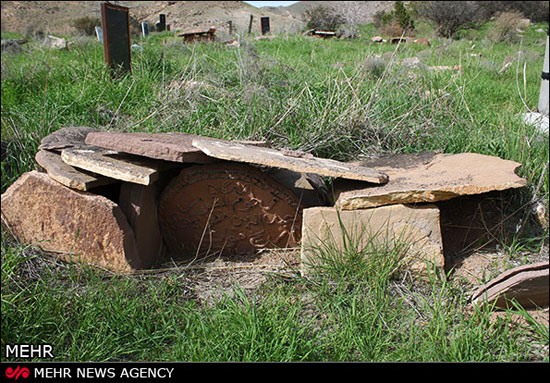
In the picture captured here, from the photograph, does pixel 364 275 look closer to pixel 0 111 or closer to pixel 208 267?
pixel 208 267

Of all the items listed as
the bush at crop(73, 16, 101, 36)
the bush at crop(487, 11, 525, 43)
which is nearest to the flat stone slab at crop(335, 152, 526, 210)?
the bush at crop(487, 11, 525, 43)

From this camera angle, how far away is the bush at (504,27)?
6426mm

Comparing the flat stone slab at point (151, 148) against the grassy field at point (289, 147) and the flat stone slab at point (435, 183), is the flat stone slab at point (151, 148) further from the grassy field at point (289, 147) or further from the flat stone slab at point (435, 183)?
the flat stone slab at point (435, 183)

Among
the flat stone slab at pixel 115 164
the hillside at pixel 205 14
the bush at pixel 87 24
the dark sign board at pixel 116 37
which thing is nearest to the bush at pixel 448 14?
the hillside at pixel 205 14

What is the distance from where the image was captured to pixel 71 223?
2.68 meters

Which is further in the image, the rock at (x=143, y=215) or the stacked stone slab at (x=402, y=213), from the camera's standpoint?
the rock at (x=143, y=215)

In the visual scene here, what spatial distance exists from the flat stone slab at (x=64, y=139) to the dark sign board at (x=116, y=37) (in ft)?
5.69

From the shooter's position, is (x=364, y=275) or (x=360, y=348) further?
(x=364, y=275)

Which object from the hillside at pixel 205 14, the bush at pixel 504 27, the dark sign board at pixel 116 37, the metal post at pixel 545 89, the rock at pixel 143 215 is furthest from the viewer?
the hillside at pixel 205 14

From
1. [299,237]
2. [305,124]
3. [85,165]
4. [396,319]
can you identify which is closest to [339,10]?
[305,124]

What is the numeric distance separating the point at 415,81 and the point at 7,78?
461 centimetres

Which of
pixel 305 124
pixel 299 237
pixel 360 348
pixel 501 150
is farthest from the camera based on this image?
pixel 305 124

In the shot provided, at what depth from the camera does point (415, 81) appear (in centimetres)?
455
